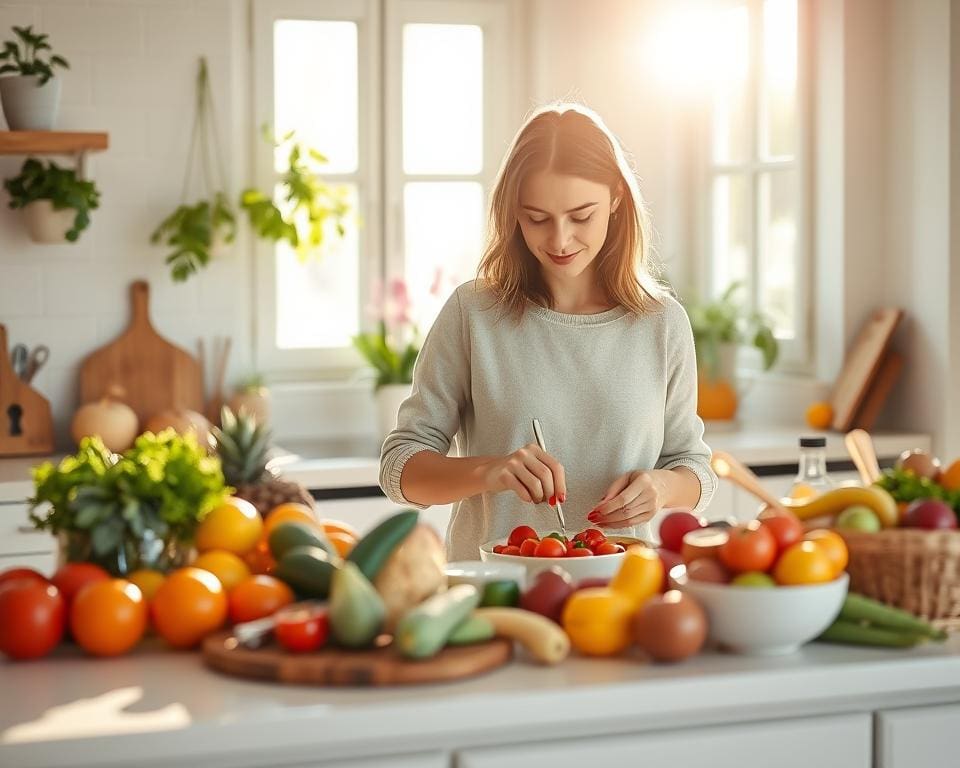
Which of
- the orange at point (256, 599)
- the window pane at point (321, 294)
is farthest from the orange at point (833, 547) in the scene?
the window pane at point (321, 294)

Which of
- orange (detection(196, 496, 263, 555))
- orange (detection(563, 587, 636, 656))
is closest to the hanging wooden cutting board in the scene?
orange (detection(196, 496, 263, 555))

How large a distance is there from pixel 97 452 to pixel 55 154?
2.39 m

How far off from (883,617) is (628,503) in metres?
0.52

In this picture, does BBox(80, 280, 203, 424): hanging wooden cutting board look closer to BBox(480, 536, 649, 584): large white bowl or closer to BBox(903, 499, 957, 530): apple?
BBox(480, 536, 649, 584): large white bowl

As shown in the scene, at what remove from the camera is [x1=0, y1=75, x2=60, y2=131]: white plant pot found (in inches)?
142

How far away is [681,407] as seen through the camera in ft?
7.50

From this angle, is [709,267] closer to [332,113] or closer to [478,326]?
[332,113]

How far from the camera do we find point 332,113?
4.29m

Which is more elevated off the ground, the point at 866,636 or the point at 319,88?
the point at 319,88

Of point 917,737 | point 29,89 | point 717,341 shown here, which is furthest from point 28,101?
point 917,737

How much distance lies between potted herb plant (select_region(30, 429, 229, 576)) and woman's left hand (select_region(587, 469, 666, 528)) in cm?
59

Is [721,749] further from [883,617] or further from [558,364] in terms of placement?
[558,364]

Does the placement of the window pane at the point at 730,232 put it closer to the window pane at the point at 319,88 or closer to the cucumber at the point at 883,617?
the window pane at the point at 319,88

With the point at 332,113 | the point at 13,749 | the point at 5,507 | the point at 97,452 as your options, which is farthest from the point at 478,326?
the point at 332,113
